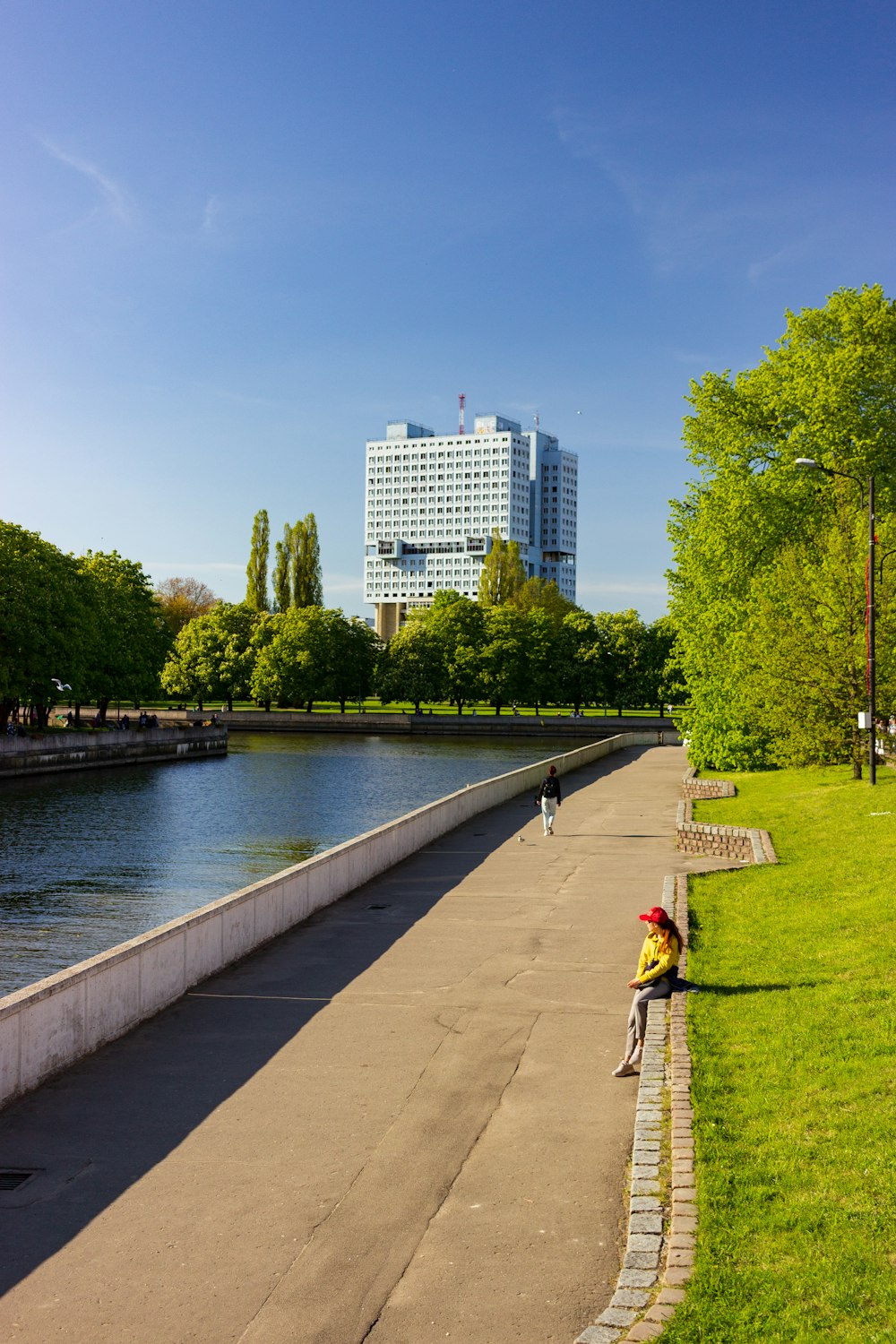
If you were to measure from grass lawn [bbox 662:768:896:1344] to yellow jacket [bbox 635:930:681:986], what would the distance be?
0.71m

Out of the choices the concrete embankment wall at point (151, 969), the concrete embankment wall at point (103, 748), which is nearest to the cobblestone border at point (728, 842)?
the concrete embankment wall at point (151, 969)

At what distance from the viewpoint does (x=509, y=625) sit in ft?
411

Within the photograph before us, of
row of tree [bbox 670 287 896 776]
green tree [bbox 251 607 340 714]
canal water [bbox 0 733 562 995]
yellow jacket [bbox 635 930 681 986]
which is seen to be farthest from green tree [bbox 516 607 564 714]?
yellow jacket [bbox 635 930 681 986]

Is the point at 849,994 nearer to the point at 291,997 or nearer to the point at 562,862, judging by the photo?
the point at 291,997

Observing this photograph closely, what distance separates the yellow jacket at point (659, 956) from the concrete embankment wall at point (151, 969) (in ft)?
19.1

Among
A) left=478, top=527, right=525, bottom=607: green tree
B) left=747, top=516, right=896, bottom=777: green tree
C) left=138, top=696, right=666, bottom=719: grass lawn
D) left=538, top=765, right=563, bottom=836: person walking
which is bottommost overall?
left=538, top=765, right=563, bottom=836: person walking

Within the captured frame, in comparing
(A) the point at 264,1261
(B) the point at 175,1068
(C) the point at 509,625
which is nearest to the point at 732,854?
(B) the point at 175,1068

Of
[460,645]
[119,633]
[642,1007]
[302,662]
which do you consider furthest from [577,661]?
[642,1007]

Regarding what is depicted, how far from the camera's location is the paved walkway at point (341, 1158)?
7281 millimetres

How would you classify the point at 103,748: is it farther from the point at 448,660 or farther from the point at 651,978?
the point at 651,978

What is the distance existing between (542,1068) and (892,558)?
2757 cm

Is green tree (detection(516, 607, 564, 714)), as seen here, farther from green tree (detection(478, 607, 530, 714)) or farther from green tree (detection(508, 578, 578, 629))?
green tree (detection(508, 578, 578, 629))

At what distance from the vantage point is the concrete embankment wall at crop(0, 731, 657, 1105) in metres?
11.4

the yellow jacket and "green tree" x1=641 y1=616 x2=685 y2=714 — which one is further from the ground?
"green tree" x1=641 y1=616 x2=685 y2=714
